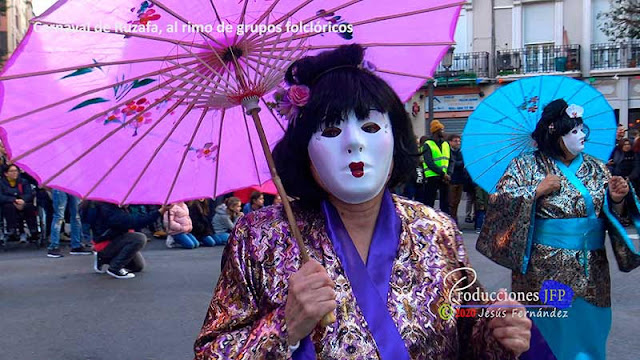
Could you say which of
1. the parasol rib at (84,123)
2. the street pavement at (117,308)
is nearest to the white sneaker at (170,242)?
the street pavement at (117,308)

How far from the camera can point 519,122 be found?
14.1ft

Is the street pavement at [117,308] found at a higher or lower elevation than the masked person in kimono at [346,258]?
lower

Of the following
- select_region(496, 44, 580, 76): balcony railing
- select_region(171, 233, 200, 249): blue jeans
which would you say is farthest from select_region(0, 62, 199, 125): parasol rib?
select_region(496, 44, 580, 76): balcony railing

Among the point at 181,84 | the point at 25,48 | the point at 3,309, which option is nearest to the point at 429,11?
the point at 181,84

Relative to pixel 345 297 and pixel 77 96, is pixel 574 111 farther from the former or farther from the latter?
pixel 77 96

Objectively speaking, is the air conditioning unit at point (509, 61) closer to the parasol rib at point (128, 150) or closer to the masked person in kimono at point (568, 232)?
the masked person in kimono at point (568, 232)

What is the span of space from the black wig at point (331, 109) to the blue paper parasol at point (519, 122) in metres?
2.39

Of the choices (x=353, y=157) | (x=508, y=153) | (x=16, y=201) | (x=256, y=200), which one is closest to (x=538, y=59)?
(x=256, y=200)

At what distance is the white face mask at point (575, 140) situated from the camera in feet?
12.1

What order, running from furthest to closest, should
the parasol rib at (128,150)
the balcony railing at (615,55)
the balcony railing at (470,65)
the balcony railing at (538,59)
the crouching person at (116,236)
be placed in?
the balcony railing at (470,65)
the balcony railing at (538,59)
the balcony railing at (615,55)
the crouching person at (116,236)
the parasol rib at (128,150)

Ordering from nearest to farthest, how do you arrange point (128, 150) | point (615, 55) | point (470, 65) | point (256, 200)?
point (128, 150), point (256, 200), point (615, 55), point (470, 65)

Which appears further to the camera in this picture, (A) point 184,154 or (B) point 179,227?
(B) point 179,227

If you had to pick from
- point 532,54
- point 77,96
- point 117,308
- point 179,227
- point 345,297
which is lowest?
point 117,308

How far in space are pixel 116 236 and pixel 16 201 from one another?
305 cm
